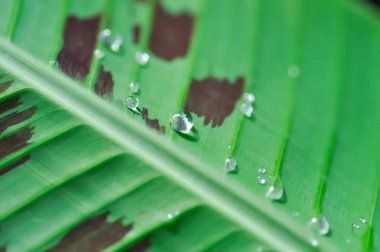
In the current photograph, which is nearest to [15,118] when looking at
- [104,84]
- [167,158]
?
[104,84]

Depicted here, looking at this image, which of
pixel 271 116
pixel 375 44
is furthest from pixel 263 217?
pixel 375 44

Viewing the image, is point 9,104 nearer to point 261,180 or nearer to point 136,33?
point 136,33

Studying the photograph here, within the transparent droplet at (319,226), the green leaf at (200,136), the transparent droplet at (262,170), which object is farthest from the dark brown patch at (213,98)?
the transparent droplet at (319,226)

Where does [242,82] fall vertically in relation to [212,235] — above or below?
above

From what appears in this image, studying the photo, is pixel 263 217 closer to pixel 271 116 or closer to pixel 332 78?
pixel 271 116

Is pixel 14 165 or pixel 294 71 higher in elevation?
pixel 294 71

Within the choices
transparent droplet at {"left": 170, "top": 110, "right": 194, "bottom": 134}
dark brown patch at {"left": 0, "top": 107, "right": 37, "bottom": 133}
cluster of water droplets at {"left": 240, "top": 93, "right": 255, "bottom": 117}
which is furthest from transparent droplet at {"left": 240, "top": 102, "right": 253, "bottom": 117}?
dark brown patch at {"left": 0, "top": 107, "right": 37, "bottom": 133}
